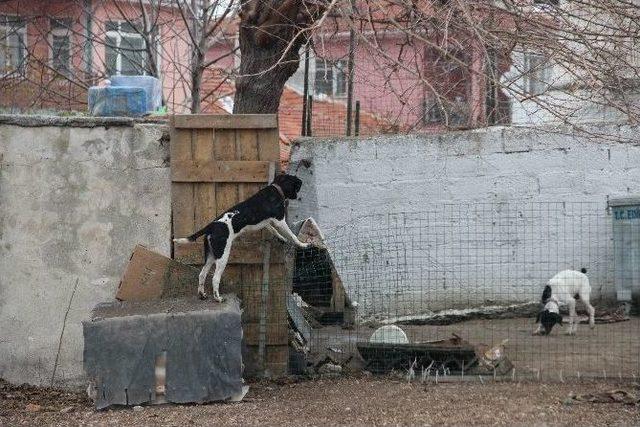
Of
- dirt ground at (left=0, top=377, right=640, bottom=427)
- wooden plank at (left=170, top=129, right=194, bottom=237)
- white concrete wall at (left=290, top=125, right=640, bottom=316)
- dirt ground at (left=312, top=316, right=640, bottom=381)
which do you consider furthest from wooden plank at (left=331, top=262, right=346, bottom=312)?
wooden plank at (left=170, top=129, right=194, bottom=237)

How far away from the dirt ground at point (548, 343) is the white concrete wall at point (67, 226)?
6.65 feet

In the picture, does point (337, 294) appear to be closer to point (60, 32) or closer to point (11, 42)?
point (11, 42)

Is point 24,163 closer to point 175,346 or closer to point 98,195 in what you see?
point 98,195

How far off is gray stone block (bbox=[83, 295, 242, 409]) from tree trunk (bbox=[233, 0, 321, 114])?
3.05 metres

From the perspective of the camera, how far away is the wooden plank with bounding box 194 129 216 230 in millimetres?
8219

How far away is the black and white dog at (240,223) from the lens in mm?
7621

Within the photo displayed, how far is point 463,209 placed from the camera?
10711 mm

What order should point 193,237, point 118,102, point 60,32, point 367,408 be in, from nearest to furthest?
point 367,408, point 193,237, point 118,102, point 60,32

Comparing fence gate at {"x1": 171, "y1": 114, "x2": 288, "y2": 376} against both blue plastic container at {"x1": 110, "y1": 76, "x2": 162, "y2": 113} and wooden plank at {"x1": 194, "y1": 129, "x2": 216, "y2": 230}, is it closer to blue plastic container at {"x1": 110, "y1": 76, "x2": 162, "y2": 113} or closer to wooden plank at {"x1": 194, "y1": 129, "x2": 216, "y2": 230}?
wooden plank at {"x1": 194, "y1": 129, "x2": 216, "y2": 230}

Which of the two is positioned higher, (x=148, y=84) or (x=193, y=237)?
(x=148, y=84)

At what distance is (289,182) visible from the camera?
7.93 m

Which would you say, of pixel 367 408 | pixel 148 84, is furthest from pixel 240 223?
pixel 148 84

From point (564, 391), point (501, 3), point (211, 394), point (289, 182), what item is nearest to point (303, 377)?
point (211, 394)

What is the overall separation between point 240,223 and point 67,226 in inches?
65.0
